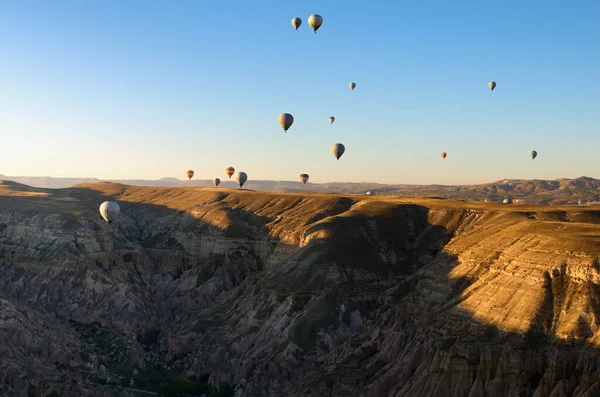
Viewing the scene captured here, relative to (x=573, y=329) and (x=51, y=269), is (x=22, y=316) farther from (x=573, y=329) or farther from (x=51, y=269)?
(x=573, y=329)

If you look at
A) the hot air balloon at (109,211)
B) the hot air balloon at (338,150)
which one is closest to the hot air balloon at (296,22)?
the hot air balloon at (338,150)

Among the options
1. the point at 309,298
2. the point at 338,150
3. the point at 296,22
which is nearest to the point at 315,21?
the point at 296,22

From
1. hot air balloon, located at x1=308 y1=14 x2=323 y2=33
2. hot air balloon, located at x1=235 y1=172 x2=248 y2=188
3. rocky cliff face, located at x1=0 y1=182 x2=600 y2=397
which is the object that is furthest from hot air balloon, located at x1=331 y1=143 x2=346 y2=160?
hot air balloon, located at x1=235 y1=172 x2=248 y2=188

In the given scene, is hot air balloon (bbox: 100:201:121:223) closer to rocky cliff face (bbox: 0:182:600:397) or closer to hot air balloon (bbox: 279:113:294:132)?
rocky cliff face (bbox: 0:182:600:397)

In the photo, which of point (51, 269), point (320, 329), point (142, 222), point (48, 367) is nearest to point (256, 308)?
point (320, 329)

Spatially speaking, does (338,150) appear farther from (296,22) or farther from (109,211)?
(109,211)

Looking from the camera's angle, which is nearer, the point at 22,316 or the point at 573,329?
the point at 573,329
